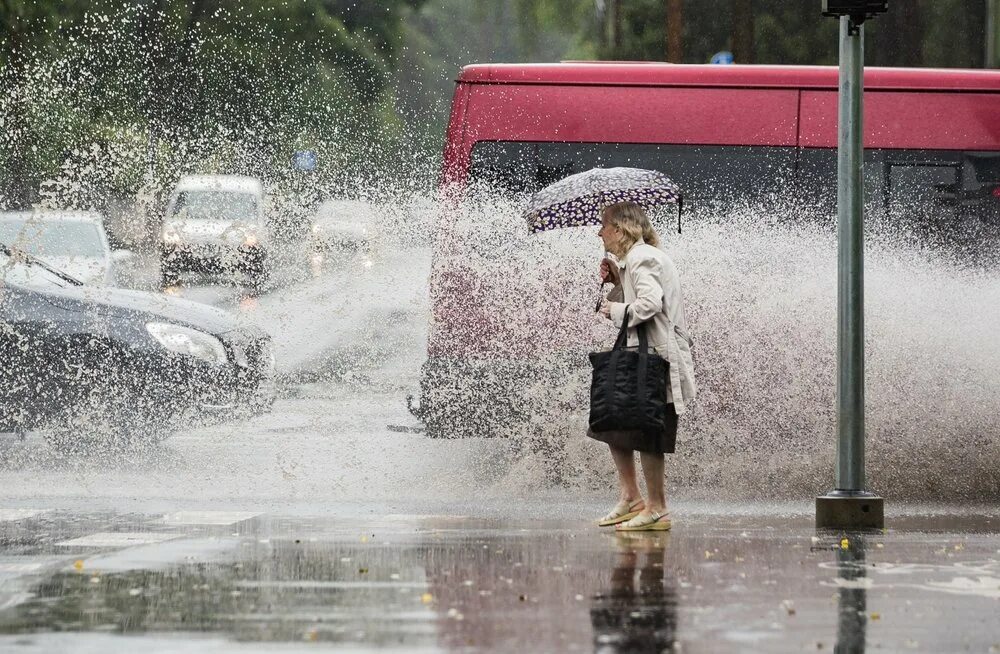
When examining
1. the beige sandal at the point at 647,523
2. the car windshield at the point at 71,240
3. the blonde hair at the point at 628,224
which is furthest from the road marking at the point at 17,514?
the car windshield at the point at 71,240

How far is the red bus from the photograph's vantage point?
12.8 meters

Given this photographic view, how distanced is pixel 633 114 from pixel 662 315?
374 centimetres

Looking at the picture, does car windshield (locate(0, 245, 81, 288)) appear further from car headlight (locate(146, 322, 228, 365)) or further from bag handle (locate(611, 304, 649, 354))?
bag handle (locate(611, 304, 649, 354))

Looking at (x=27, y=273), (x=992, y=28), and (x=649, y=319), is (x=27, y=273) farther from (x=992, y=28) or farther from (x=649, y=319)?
(x=992, y=28)

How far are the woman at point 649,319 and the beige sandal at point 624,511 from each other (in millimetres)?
42

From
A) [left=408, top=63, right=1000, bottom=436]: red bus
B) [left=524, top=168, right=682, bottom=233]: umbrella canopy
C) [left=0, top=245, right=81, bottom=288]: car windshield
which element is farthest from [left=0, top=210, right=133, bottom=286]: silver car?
[left=524, top=168, right=682, bottom=233]: umbrella canopy

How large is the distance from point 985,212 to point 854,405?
11.7 feet

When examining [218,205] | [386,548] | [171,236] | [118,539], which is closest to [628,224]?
[386,548]

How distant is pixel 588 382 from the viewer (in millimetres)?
12195

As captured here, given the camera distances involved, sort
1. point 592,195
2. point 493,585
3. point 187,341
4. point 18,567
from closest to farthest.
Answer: point 493,585 → point 18,567 → point 592,195 → point 187,341

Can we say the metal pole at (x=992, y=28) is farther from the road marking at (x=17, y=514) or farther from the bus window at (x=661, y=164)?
the road marking at (x=17, y=514)

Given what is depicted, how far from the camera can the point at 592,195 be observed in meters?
10.3

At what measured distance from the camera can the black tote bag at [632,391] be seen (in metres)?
9.38

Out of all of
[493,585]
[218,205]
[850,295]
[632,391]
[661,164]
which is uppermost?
[218,205]
